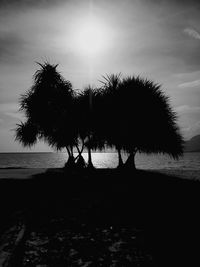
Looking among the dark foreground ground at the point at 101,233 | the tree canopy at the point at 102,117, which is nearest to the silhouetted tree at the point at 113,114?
the tree canopy at the point at 102,117

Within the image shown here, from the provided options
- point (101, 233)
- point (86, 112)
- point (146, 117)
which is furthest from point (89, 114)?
point (101, 233)

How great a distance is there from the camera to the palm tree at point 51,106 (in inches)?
1177

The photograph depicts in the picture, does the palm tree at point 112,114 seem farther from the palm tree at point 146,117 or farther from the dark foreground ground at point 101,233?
the dark foreground ground at point 101,233

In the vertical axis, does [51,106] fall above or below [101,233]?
above

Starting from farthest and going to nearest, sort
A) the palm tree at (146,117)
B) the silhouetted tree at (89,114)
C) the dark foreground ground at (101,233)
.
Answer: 1. the silhouetted tree at (89,114)
2. the palm tree at (146,117)
3. the dark foreground ground at (101,233)

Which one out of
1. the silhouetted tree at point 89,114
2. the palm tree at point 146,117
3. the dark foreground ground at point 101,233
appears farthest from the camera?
the silhouetted tree at point 89,114

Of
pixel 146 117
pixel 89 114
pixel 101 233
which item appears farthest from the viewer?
pixel 89 114

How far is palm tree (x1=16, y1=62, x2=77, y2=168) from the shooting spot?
29891mm

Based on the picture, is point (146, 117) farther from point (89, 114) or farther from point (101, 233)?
point (101, 233)

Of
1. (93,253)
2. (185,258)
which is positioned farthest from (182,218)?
(93,253)

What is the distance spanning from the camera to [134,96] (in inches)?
1054

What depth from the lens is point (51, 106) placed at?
30.8m

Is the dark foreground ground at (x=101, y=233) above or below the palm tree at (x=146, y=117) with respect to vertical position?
below

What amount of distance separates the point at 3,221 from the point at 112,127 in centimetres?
2180
